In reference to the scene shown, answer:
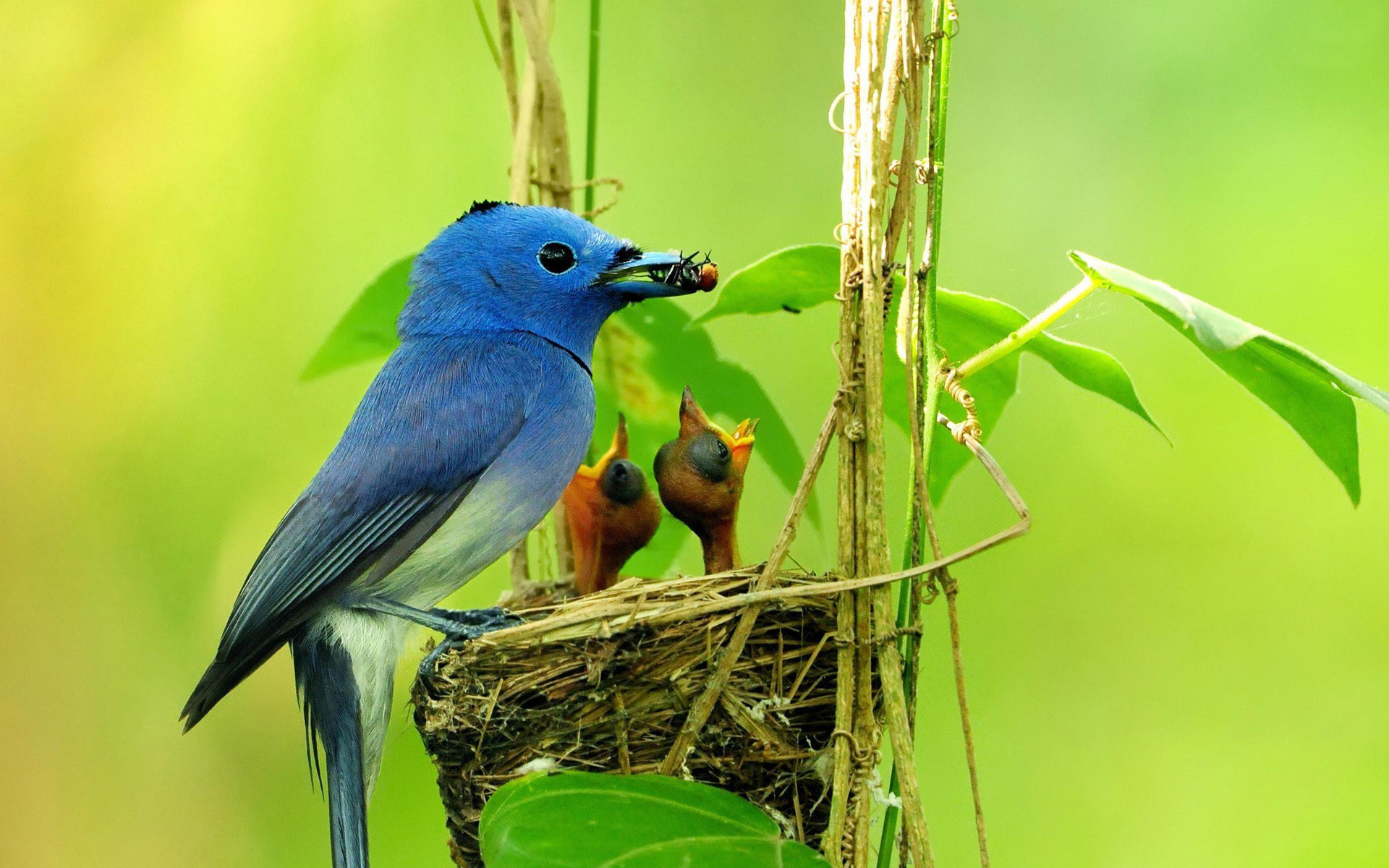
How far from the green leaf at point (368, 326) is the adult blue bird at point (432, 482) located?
212 mm

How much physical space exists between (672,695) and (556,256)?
0.68 metres

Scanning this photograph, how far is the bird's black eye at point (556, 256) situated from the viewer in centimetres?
172

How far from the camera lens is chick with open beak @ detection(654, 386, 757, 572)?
1.63 metres

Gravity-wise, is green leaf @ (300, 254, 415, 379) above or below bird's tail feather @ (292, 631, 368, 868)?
above

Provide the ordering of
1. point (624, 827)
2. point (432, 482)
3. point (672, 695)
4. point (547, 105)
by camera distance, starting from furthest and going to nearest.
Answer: point (547, 105) → point (432, 482) → point (672, 695) → point (624, 827)

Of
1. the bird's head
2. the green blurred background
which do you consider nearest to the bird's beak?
the bird's head

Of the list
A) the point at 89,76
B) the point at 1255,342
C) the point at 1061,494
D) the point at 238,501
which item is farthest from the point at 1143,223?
the point at 89,76

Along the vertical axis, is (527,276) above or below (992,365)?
above

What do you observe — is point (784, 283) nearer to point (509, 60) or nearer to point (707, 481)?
point (707, 481)

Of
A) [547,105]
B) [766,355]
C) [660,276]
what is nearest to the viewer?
[660,276]

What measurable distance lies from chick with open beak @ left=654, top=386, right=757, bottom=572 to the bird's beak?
6.9 inches

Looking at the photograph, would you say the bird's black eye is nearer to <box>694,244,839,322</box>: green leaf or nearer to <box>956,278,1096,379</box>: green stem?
<box>694,244,839,322</box>: green leaf

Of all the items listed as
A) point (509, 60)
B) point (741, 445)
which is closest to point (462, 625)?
point (741, 445)

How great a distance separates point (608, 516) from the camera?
5.80ft
